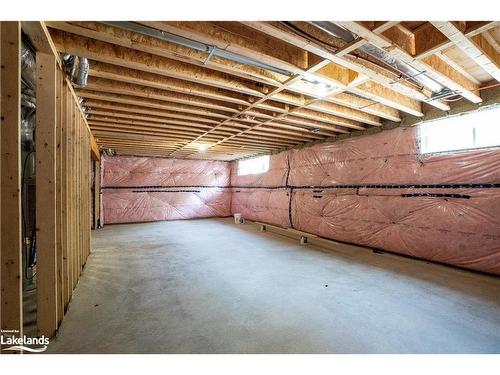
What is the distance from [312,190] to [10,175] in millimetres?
5377

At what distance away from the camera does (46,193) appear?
6.09 ft

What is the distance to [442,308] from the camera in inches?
91.4

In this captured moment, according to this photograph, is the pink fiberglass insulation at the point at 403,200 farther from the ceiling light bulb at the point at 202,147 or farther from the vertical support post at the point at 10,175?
the vertical support post at the point at 10,175

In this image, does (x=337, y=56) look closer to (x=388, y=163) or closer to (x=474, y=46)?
(x=474, y=46)

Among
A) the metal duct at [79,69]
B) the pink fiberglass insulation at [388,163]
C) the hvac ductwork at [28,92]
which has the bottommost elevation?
the pink fiberglass insulation at [388,163]

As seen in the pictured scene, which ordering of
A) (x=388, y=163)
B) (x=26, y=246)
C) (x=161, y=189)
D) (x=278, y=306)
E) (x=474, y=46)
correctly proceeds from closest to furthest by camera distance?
(x=474, y=46), (x=278, y=306), (x=26, y=246), (x=388, y=163), (x=161, y=189)

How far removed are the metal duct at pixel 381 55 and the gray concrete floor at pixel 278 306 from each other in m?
2.36

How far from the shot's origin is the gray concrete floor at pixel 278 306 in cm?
177

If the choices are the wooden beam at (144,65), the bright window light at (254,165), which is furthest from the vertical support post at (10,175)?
the bright window light at (254,165)

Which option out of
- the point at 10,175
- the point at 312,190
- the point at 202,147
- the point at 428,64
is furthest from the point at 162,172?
the point at 428,64

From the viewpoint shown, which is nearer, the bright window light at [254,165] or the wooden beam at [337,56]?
the wooden beam at [337,56]

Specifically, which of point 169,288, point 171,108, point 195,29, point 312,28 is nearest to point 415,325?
point 169,288
